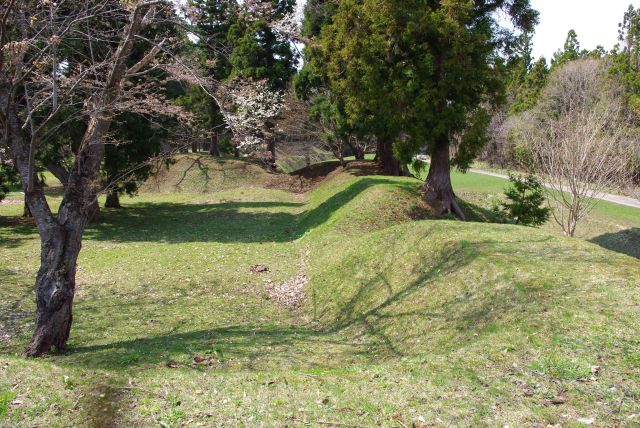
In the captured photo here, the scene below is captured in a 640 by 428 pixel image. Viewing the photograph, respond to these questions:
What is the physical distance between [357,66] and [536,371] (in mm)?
13952

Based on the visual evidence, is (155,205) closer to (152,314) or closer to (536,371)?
(152,314)

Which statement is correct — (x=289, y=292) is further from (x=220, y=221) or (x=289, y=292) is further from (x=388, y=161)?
Answer: (x=388, y=161)

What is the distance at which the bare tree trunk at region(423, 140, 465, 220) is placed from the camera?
1761 centimetres

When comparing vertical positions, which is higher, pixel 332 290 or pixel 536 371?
pixel 536 371

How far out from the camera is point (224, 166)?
1411 inches

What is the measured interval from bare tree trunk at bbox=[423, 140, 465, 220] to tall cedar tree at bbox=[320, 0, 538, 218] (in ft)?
0.12

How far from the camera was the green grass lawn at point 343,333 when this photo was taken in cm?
480

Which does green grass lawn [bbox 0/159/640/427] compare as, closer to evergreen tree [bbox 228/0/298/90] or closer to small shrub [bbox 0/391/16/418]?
small shrub [bbox 0/391/16/418]

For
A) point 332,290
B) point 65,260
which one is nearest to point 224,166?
point 332,290

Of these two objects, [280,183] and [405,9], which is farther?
[280,183]

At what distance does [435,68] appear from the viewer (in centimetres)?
1616

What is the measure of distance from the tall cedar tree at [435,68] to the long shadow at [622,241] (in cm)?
1040

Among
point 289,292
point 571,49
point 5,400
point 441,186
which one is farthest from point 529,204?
point 571,49

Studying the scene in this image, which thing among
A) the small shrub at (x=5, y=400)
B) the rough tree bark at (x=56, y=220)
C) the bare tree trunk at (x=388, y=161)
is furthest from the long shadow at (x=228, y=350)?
the bare tree trunk at (x=388, y=161)
